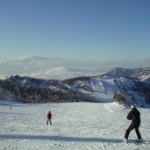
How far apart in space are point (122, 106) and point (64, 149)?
4751 centimetres

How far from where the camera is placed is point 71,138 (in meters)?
19.2

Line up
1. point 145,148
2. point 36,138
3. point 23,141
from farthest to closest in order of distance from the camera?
point 36,138, point 23,141, point 145,148

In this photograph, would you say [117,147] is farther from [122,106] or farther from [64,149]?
[122,106]

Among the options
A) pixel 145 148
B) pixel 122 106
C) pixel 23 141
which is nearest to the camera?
pixel 145 148

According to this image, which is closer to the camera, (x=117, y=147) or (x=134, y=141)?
(x=117, y=147)

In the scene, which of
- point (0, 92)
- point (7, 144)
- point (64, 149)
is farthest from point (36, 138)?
point (0, 92)

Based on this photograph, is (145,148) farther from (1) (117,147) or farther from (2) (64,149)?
(2) (64,149)

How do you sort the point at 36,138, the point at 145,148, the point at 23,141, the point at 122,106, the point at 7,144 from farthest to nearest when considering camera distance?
the point at 122,106 → the point at 36,138 → the point at 23,141 → the point at 7,144 → the point at 145,148

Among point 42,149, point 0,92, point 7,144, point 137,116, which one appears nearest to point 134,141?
point 137,116

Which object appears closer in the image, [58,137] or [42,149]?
[42,149]

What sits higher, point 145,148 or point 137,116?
point 137,116

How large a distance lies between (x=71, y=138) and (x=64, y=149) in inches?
140

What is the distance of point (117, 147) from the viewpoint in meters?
16.1

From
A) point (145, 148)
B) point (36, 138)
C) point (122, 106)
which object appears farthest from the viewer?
point (122, 106)
